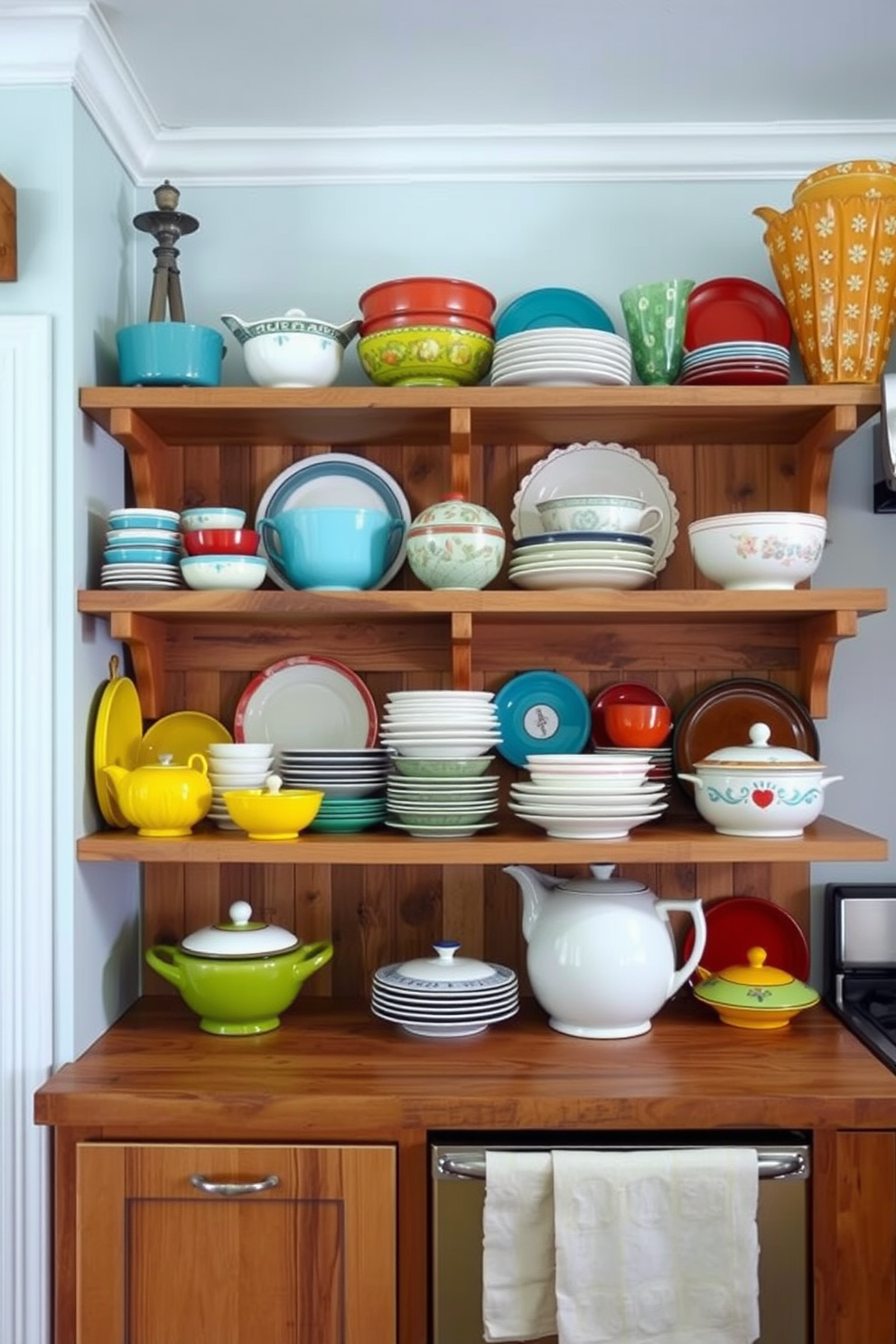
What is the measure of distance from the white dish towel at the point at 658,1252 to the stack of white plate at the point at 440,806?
507 millimetres

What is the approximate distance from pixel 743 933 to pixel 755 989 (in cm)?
21

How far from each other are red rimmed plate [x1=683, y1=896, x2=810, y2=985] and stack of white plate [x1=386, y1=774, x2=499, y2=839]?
498 mm

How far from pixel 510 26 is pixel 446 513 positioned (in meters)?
0.72

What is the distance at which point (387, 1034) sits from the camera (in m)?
1.87

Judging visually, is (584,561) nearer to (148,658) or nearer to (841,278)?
(841,278)

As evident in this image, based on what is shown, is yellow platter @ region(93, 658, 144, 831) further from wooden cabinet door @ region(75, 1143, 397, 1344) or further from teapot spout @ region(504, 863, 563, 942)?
teapot spout @ region(504, 863, 563, 942)

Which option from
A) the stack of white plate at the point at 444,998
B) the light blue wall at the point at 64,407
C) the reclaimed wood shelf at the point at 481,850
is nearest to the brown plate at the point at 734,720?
the reclaimed wood shelf at the point at 481,850

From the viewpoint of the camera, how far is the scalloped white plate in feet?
6.78

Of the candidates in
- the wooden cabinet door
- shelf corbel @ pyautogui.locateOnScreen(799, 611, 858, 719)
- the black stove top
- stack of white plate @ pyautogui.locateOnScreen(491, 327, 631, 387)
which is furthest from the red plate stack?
the wooden cabinet door

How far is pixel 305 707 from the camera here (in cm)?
208

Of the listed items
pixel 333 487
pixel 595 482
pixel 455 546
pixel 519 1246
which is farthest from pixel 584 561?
pixel 519 1246

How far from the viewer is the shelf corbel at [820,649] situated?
183 cm

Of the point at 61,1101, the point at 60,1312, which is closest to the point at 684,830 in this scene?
the point at 61,1101

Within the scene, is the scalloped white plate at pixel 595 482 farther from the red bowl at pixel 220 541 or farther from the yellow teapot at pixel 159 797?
the yellow teapot at pixel 159 797
